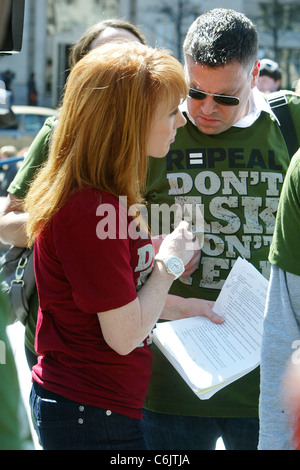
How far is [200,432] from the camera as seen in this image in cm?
223

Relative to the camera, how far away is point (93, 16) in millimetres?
32156

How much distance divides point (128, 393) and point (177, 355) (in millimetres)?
268

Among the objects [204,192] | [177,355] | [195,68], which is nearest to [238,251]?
[204,192]

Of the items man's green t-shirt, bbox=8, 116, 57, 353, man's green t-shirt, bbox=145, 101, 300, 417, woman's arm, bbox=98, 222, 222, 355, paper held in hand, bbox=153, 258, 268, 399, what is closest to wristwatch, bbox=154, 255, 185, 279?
woman's arm, bbox=98, 222, 222, 355

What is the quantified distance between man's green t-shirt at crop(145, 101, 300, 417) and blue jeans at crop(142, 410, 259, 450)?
0.04 metres

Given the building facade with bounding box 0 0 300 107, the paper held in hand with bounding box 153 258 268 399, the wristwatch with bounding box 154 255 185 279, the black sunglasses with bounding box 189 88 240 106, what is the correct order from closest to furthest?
the wristwatch with bounding box 154 255 185 279
the paper held in hand with bounding box 153 258 268 399
the black sunglasses with bounding box 189 88 240 106
the building facade with bounding box 0 0 300 107

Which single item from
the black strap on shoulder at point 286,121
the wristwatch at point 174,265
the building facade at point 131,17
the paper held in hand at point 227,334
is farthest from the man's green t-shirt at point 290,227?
the building facade at point 131,17

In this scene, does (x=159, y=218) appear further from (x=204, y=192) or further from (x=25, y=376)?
(x=25, y=376)

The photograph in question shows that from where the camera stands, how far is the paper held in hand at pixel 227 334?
1929 millimetres

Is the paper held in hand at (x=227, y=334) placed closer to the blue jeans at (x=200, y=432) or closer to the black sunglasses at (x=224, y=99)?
the blue jeans at (x=200, y=432)

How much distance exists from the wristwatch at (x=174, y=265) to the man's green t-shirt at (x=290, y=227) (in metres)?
0.31

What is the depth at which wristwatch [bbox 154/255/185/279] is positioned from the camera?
1766 mm

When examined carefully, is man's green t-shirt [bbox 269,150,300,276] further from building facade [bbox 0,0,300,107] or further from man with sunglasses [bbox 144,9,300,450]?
building facade [bbox 0,0,300,107]

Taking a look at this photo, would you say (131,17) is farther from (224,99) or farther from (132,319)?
(132,319)
